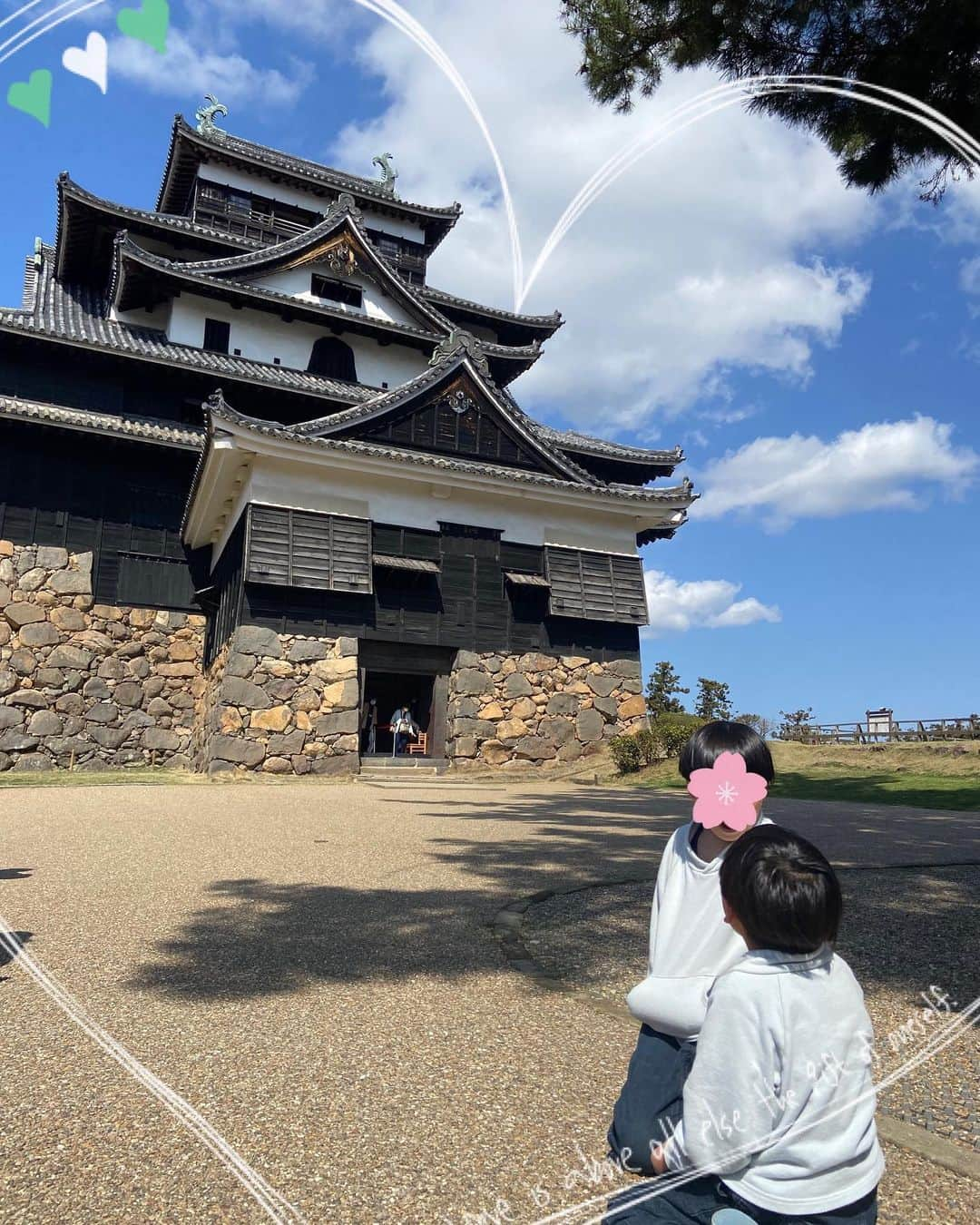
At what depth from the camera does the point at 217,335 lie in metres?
19.4

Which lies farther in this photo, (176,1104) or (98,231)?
(98,231)

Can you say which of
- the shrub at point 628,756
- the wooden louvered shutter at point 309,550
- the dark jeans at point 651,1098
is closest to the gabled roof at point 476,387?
the wooden louvered shutter at point 309,550

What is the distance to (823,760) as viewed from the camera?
54.9ft

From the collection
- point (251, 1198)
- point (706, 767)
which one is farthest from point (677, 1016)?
point (251, 1198)

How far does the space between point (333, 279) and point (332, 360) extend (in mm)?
2177

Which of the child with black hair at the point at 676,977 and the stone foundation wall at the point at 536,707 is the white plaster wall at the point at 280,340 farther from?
the child with black hair at the point at 676,977

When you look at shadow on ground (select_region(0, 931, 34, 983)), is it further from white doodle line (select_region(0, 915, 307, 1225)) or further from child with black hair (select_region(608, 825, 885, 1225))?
child with black hair (select_region(608, 825, 885, 1225))

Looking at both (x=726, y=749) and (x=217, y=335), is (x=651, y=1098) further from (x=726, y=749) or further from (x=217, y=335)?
(x=217, y=335)

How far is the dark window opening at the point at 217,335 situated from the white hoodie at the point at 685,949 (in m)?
20.0

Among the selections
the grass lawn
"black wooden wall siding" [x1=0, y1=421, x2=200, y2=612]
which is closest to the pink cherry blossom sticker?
the grass lawn

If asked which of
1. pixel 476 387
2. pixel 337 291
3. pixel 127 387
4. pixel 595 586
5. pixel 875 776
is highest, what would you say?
pixel 337 291

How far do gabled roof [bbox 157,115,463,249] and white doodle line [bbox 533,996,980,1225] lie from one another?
1034 inches

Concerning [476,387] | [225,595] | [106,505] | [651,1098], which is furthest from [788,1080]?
[106,505]

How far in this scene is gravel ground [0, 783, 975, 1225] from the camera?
6.77ft
